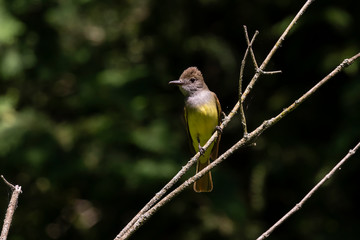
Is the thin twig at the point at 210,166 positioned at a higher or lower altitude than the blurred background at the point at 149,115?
lower

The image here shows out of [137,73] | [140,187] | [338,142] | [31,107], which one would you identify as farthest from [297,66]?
[31,107]

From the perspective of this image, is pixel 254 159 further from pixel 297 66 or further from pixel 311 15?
pixel 311 15

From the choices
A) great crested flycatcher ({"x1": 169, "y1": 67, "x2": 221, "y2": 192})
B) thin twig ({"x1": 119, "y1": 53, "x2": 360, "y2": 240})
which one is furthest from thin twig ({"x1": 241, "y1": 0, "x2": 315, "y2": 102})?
great crested flycatcher ({"x1": 169, "y1": 67, "x2": 221, "y2": 192})

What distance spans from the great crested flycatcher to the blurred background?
804 millimetres

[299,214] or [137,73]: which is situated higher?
[137,73]

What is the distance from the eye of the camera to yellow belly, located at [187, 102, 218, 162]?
4020 millimetres

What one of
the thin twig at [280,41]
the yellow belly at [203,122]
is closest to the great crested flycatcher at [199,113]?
the yellow belly at [203,122]

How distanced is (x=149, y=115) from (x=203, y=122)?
4.72 feet

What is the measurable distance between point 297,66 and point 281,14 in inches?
23.1

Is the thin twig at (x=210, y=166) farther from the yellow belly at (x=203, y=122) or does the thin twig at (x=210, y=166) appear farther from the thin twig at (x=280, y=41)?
the yellow belly at (x=203, y=122)

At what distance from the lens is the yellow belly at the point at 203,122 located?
402 cm

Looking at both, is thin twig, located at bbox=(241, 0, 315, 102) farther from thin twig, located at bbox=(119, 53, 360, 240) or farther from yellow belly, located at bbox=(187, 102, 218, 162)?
yellow belly, located at bbox=(187, 102, 218, 162)

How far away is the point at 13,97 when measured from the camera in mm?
5895

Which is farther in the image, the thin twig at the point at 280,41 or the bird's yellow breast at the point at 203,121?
the bird's yellow breast at the point at 203,121
